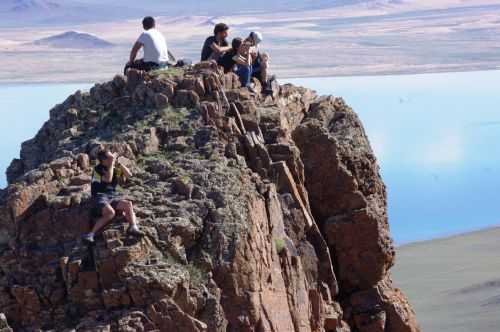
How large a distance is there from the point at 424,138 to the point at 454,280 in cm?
2591

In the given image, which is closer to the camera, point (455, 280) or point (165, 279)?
point (165, 279)

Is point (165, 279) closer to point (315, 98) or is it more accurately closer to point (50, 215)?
point (50, 215)

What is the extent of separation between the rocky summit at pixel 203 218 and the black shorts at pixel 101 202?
0.78ft

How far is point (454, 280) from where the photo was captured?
43969 millimetres

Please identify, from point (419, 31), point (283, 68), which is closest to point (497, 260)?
point (283, 68)

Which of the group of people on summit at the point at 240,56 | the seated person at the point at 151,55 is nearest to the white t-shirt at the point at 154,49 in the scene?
the seated person at the point at 151,55

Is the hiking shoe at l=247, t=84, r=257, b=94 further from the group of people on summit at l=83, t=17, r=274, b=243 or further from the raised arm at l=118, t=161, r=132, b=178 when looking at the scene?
the raised arm at l=118, t=161, r=132, b=178

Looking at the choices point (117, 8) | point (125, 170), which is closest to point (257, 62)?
point (125, 170)

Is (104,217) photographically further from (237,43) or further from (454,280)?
(454,280)

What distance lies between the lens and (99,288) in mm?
12359

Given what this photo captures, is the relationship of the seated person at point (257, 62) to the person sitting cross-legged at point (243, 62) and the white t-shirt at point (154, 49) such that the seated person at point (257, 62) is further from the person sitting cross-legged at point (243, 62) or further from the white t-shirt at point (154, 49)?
the white t-shirt at point (154, 49)

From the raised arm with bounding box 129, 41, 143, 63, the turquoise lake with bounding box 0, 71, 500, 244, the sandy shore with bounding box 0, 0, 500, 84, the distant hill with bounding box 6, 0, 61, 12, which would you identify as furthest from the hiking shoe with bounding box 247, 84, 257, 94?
the distant hill with bounding box 6, 0, 61, 12

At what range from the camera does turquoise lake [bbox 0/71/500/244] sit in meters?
52.2

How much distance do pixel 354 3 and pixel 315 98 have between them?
145884 mm
